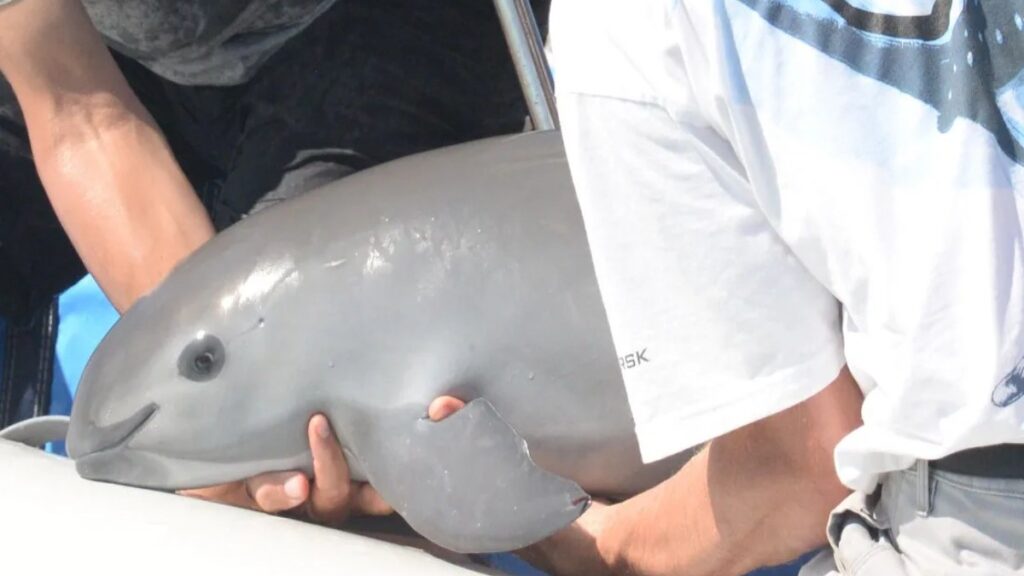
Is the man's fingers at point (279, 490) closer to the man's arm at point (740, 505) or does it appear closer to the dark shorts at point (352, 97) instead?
the man's arm at point (740, 505)

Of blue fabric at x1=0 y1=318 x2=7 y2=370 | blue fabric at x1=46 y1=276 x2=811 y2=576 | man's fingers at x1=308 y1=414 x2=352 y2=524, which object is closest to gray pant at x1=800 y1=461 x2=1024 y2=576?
man's fingers at x1=308 y1=414 x2=352 y2=524

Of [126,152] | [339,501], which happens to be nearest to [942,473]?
[339,501]

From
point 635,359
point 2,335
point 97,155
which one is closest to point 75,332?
point 2,335

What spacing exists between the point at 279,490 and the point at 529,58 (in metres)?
0.69

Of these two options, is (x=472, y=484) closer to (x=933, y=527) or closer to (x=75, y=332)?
(x=933, y=527)

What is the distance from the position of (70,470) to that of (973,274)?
1050 mm

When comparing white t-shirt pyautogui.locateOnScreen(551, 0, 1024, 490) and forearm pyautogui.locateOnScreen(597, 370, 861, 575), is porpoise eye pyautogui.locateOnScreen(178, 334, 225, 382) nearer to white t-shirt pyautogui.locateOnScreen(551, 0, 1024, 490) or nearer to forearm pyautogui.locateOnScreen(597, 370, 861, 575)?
forearm pyautogui.locateOnScreen(597, 370, 861, 575)

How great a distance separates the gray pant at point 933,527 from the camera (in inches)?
36.0

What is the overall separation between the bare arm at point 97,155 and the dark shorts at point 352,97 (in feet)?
0.65

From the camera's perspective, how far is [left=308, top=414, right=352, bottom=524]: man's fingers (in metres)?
1.35

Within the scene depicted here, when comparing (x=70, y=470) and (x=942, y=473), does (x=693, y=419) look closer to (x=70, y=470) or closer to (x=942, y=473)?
(x=942, y=473)

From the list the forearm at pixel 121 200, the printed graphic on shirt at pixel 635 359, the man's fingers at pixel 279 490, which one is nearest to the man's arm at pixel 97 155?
the forearm at pixel 121 200

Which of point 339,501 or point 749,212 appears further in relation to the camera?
point 339,501

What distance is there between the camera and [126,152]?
167 cm
